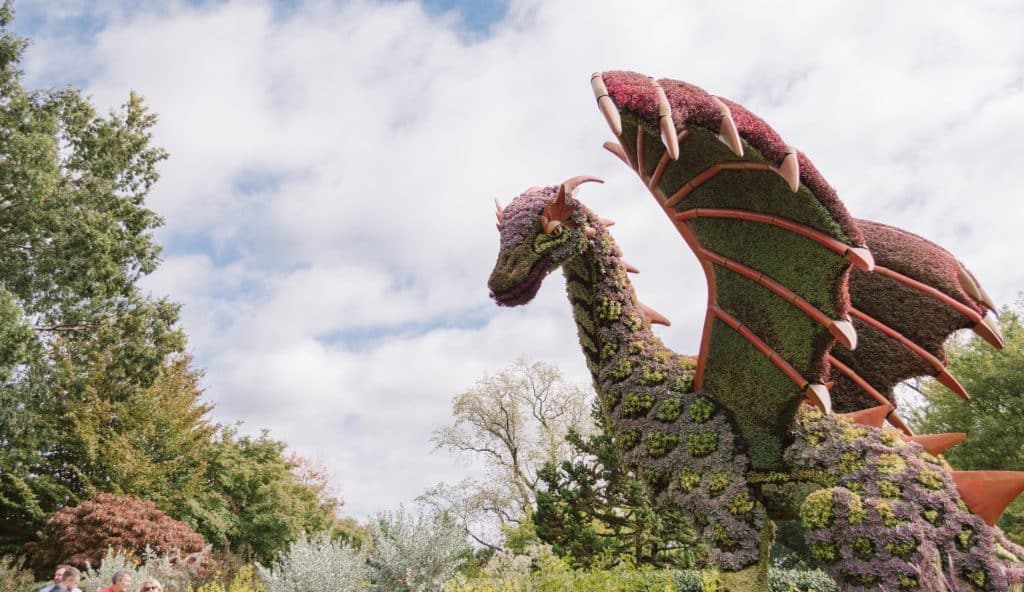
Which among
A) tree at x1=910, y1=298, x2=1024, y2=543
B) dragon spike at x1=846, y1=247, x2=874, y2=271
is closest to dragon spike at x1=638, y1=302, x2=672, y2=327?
dragon spike at x1=846, y1=247, x2=874, y2=271

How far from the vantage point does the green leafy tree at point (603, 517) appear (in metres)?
10.0

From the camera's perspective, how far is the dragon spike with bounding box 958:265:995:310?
4.66 meters

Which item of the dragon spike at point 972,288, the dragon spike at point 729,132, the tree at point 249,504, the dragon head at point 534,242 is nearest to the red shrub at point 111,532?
the tree at point 249,504

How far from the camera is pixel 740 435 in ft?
14.4

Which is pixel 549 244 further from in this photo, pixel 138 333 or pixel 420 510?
pixel 138 333

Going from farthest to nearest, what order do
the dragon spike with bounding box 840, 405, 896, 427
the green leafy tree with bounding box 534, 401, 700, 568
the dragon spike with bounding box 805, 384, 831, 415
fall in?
the green leafy tree with bounding box 534, 401, 700, 568 < the dragon spike with bounding box 840, 405, 896, 427 < the dragon spike with bounding box 805, 384, 831, 415

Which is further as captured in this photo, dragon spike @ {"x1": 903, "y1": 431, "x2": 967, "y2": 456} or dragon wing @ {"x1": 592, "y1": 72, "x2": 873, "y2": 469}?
dragon spike @ {"x1": 903, "y1": 431, "x2": 967, "y2": 456}

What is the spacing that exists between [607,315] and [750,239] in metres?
1.21

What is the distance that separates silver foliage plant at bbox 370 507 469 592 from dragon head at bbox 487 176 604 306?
2.06 metres

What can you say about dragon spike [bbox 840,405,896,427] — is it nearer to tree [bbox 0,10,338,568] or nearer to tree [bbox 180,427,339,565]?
tree [bbox 0,10,338,568]

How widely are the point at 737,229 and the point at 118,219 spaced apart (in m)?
14.6

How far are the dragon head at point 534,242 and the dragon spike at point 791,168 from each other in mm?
1704

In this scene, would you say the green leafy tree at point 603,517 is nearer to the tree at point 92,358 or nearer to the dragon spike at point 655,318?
the dragon spike at point 655,318

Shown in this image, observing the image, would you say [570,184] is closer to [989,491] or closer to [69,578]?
[989,491]
